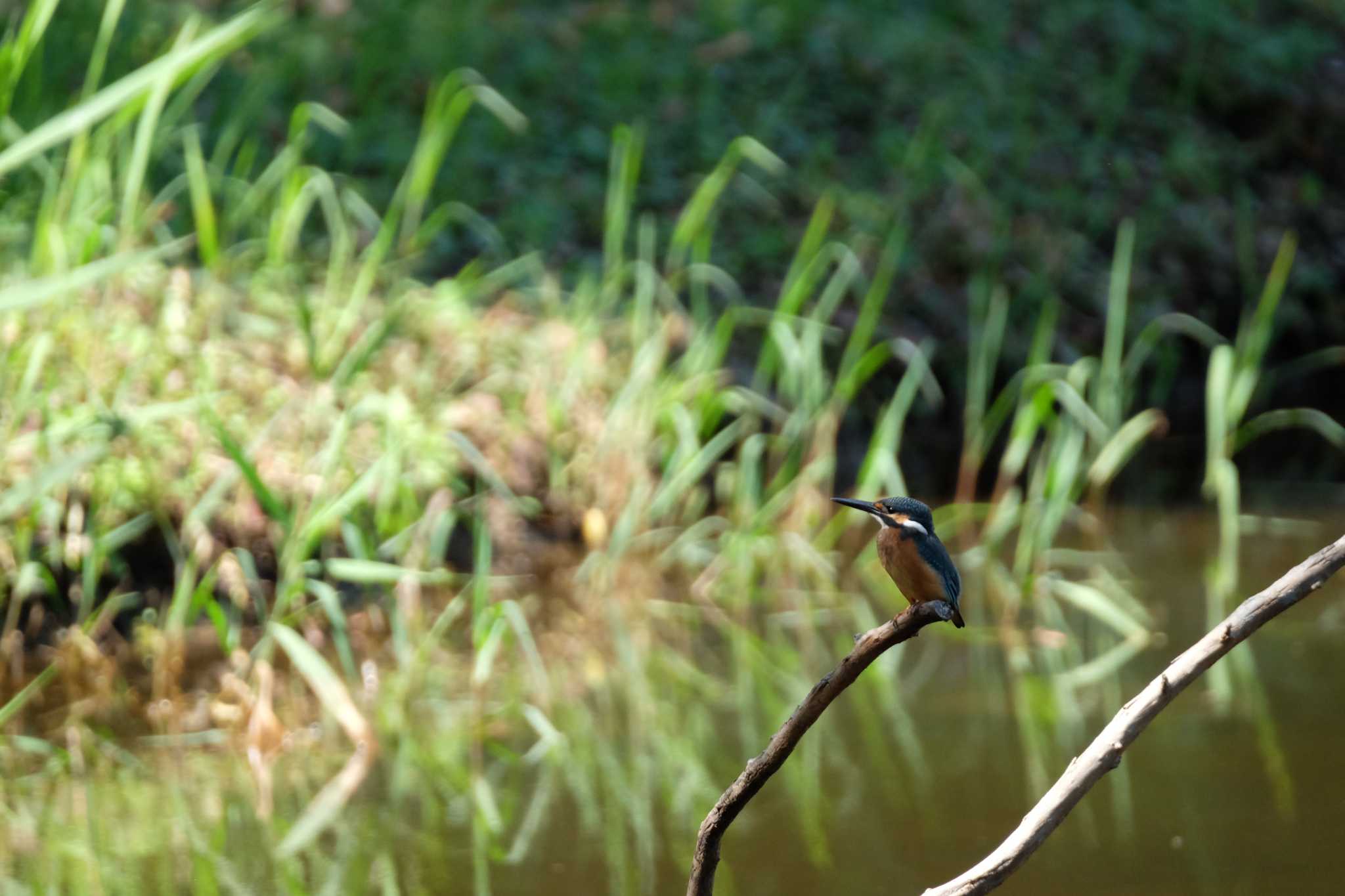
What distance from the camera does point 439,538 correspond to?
3.32 meters

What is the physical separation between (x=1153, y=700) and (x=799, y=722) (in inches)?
13.3

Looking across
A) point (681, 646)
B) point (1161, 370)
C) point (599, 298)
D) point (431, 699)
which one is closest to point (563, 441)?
point (599, 298)

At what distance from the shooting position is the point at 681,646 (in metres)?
3.62

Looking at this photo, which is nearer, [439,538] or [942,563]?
[942,563]

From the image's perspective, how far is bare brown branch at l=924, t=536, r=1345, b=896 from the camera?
1.41m

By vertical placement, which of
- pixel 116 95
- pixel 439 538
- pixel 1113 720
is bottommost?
pixel 439 538

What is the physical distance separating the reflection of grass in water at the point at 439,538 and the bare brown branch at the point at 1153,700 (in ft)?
3.55

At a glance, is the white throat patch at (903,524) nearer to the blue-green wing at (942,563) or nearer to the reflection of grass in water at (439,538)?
the blue-green wing at (942,563)

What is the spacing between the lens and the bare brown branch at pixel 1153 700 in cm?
141

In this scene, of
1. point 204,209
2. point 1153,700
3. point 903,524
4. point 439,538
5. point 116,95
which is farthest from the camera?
point 439,538

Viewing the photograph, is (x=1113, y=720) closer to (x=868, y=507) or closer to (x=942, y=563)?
(x=942, y=563)

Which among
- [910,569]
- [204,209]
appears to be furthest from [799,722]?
[204,209]

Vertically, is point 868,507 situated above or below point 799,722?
above

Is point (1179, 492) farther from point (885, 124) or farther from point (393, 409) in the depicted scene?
point (393, 409)
